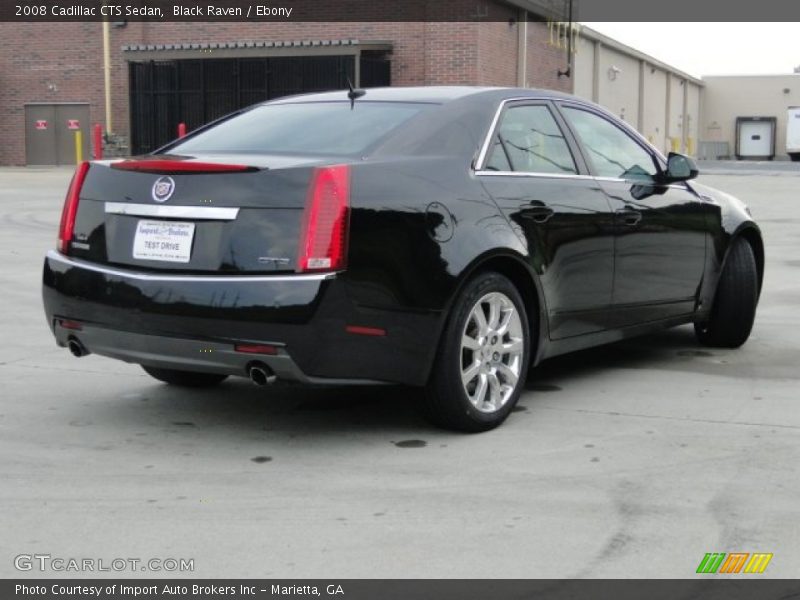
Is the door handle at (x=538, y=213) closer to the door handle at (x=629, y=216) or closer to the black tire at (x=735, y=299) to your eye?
the door handle at (x=629, y=216)

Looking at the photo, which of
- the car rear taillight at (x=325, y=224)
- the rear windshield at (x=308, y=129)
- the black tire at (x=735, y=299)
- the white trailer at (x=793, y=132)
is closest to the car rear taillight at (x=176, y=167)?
the car rear taillight at (x=325, y=224)

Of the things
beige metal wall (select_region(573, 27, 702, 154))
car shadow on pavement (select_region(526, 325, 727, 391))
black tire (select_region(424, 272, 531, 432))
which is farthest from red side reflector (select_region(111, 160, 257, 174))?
beige metal wall (select_region(573, 27, 702, 154))

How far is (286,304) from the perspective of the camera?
4750 mm

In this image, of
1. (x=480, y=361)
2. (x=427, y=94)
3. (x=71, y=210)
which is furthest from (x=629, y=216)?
(x=71, y=210)

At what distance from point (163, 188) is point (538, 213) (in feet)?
5.82

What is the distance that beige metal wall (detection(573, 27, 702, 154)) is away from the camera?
140 feet

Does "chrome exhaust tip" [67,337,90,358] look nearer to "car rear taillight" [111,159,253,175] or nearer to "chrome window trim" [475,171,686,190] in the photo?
"car rear taillight" [111,159,253,175]

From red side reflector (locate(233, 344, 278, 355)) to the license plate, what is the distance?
1.45 feet

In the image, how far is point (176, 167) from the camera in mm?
5094

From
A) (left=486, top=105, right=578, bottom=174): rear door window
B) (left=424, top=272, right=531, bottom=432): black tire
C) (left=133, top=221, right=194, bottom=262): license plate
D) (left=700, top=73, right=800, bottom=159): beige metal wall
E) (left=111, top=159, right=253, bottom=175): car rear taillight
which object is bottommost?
(left=424, top=272, right=531, bottom=432): black tire

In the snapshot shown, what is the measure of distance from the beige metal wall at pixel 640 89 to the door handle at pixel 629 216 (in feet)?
114

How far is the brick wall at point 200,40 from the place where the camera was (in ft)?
105

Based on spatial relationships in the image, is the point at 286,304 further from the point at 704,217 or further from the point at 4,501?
the point at 704,217

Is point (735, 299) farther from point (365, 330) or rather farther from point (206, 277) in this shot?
point (206, 277)
